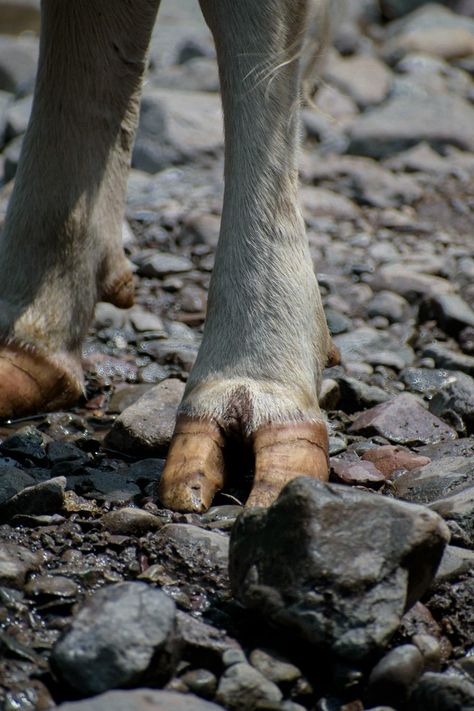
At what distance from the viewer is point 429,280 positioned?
15.0 ft

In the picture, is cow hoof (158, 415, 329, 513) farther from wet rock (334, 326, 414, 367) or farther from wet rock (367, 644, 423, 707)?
wet rock (334, 326, 414, 367)

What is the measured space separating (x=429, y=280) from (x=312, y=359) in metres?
1.91

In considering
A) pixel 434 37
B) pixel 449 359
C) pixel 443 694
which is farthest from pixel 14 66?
pixel 443 694

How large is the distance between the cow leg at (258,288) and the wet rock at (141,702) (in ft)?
2.55

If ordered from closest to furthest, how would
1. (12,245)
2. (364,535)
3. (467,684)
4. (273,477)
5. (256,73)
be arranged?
(467,684) < (364,535) < (273,477) < (256,73) < (12,245)

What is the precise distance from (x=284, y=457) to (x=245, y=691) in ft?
2.27

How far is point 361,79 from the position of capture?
7.79m

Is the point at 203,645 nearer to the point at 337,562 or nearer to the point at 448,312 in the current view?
the point at 337,562

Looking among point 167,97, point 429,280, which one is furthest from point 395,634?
point 167,97

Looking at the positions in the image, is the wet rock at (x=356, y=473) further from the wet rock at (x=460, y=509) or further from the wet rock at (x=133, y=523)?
the wet rock at (x=133, y=523)

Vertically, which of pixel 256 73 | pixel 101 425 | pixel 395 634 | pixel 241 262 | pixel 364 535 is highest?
pixel 256 73

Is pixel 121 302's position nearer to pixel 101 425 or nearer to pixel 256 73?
pixel 101 425

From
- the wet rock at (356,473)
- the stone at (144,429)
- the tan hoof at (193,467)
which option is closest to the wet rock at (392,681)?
the tan hoof at (193,467)

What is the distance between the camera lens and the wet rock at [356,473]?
2.81m
